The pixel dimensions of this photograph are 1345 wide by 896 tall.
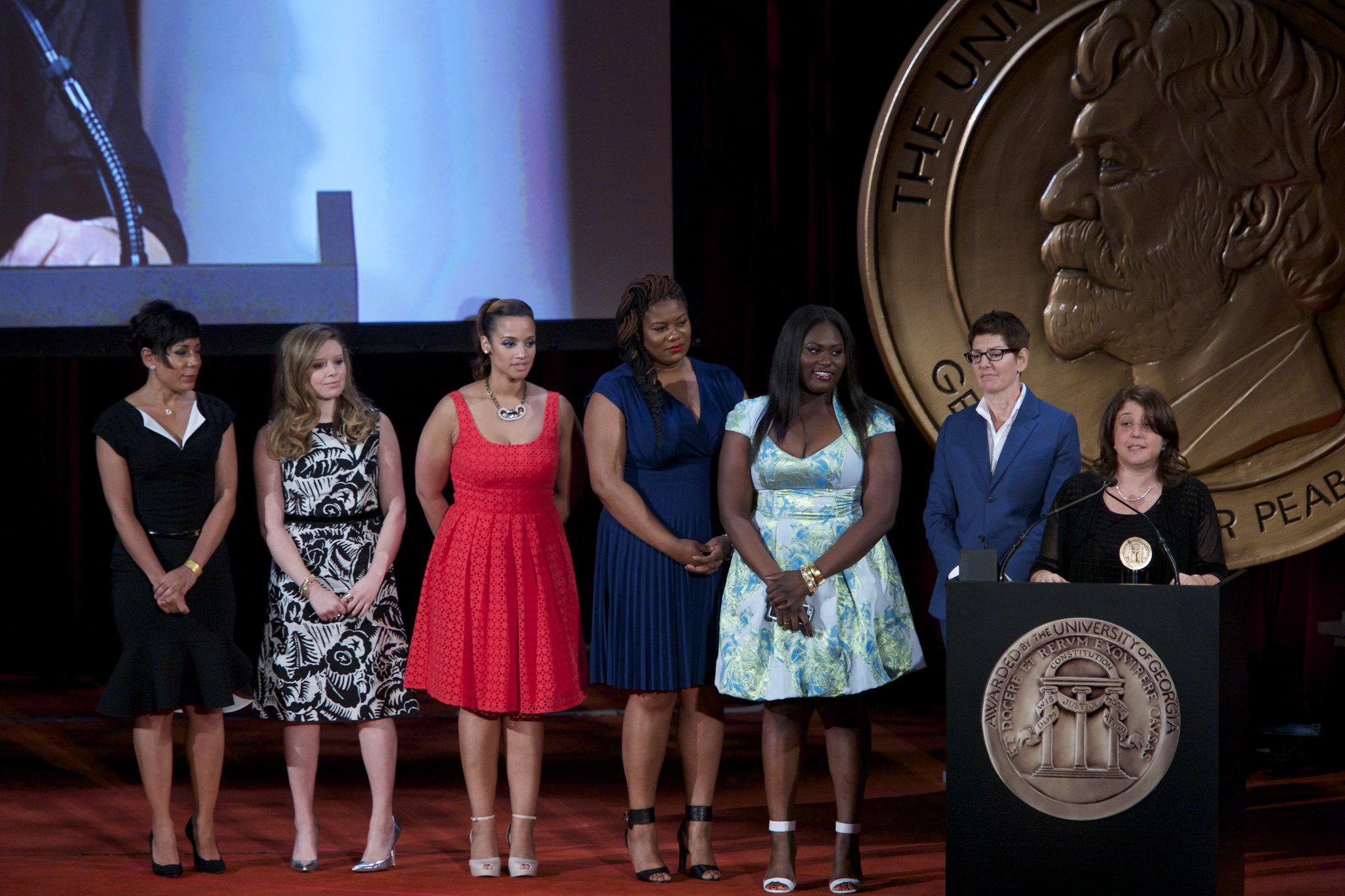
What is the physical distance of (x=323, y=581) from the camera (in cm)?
340

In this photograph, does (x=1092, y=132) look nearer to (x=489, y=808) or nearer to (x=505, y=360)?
(x=505, y=360)

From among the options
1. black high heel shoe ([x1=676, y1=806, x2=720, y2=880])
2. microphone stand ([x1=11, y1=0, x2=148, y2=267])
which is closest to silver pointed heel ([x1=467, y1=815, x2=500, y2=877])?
black high heel shoe ([x1=676, y1=806, x2=720, y2=880])

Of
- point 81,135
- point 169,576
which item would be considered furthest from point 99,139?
point 169,576

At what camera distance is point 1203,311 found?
4570 mm

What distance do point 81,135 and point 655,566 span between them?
315 cm

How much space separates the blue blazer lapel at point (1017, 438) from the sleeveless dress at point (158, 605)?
1909mm

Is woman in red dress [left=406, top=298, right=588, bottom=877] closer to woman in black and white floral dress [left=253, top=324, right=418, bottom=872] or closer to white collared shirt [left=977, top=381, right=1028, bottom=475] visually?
woman in black and white floral dress [left=253, top=324, right=418, bottom=872]

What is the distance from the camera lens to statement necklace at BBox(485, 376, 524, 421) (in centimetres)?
→ 338

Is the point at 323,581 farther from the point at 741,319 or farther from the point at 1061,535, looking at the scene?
the point at 741,319

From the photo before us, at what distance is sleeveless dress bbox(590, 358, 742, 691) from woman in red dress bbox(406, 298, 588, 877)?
14cm

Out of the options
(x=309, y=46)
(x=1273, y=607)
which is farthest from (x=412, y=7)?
(x=1273, y=607)

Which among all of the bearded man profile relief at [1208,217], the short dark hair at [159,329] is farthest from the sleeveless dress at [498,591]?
the bearded man profile relief at [1208,217]

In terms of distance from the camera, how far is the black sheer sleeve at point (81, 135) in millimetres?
5055

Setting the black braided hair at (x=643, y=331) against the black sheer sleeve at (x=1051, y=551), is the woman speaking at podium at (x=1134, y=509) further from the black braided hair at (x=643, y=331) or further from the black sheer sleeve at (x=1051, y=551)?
the black braided hair at (x=643, y=331)
